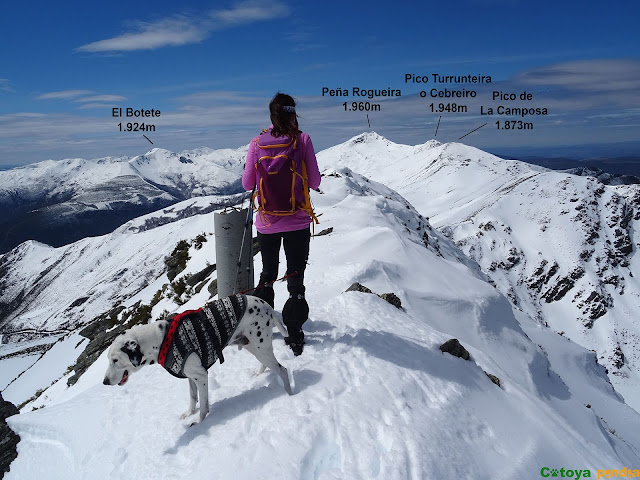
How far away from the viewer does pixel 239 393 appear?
6309mm

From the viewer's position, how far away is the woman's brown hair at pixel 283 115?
20.0ft

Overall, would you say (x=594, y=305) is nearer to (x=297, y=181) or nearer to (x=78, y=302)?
(x=297, y=181)

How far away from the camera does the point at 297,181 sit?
639cm

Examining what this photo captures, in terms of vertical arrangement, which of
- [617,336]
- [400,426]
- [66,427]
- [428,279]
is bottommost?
[617,336]

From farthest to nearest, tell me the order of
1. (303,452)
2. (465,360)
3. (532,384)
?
1. (532,384)
2. (465,360)
3. (303,452)

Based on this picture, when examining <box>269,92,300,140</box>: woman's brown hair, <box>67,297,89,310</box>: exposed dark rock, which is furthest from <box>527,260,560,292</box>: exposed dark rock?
<box>67,297,89,310</box>: exposed dark rock

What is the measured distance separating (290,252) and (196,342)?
2.22 metres

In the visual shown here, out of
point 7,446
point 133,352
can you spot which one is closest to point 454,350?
point 133,352

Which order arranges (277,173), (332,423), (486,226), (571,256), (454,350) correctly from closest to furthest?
(332,423)
(277,173)
(454,350)
(571,256)
(486,226)

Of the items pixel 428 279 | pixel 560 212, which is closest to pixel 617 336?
pixel 560 212

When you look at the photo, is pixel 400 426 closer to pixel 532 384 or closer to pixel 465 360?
pixel 465 360

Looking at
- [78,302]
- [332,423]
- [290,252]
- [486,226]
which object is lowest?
[78,302]

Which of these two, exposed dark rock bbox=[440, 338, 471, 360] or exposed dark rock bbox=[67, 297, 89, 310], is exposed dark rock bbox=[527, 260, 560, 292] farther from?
exposed dark rock bbox=[67, 297, 89, 310]

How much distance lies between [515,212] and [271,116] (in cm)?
15346
